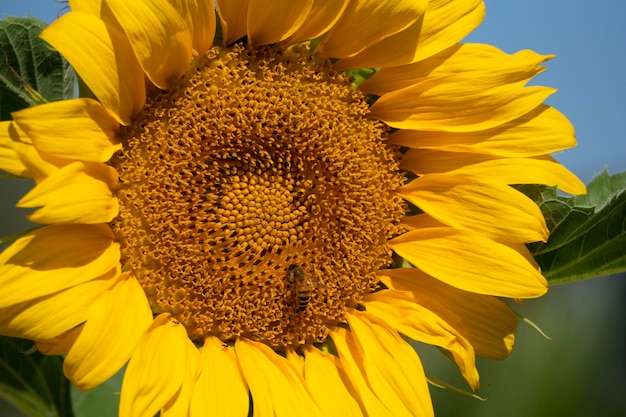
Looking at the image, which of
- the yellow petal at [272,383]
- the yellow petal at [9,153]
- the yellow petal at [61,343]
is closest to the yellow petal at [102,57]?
the yellow petal at [9,153]

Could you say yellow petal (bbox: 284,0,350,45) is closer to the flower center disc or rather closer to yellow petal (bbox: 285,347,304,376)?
the flower center disc

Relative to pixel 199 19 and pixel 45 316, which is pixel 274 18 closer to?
pixel 199 19

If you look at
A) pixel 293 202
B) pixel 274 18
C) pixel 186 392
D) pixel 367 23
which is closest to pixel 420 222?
pixel 293 202

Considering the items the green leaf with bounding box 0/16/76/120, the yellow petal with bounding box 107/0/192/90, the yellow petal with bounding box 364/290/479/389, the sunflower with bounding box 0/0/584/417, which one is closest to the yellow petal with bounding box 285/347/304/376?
the sunflower with bounding box 0/0/584/417

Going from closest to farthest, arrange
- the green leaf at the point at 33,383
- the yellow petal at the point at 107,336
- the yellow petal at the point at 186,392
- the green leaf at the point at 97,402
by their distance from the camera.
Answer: the yellow petal at the point at 107,336, the yellow petal at the point at 186,392, the green leaf at the point at 33,383, the green leaf at the point at 97,402

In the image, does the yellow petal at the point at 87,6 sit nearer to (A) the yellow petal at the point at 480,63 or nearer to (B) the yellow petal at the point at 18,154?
(B) the yellow petal at the point at 18,154

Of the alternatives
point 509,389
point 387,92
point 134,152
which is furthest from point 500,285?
point 509,389
